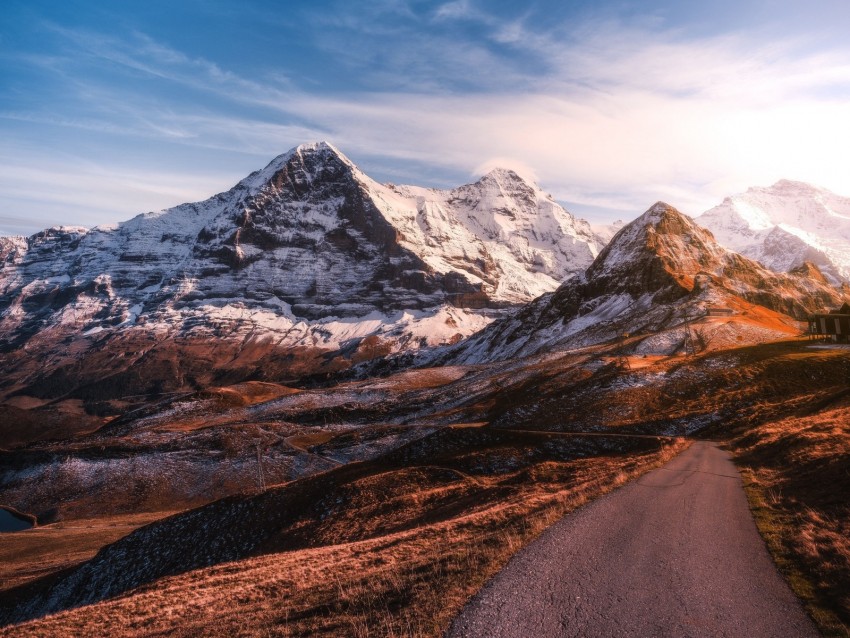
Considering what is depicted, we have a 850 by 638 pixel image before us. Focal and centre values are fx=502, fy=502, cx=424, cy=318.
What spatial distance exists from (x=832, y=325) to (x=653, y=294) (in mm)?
Result: 68019

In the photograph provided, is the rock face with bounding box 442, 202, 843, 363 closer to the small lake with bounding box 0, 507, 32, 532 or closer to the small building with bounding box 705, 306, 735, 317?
the small building with bounding box 705, 306, 735, 317

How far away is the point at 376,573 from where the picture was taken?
15.6m

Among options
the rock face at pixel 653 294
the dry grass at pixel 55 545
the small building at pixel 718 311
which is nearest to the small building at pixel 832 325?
the rock face at pixel 653 294

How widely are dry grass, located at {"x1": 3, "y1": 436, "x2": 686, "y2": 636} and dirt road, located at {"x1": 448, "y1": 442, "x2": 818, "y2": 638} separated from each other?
99 centimetres

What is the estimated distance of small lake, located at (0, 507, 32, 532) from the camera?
224 ft

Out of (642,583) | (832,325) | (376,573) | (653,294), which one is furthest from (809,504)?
(653,294)

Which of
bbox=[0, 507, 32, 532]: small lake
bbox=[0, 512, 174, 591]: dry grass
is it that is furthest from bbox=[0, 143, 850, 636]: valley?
bbox=[0, 507, 32, 532]: small lake

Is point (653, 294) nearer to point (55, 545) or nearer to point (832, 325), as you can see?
point (832, 325)

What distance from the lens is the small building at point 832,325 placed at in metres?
66.0

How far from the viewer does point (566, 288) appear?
18138 centimetres

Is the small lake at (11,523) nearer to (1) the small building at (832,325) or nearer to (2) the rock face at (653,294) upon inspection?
(2) the rock face at (653,294)

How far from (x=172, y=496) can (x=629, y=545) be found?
2734 inches

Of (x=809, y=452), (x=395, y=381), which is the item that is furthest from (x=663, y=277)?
(x=809, y=452)

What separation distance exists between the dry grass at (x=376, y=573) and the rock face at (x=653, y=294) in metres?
88.6
